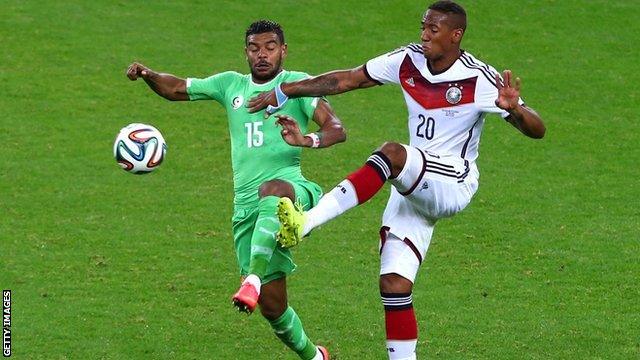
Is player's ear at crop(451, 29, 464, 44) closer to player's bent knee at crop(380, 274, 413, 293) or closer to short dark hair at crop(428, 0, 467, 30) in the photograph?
short dark hair at crop(428, 0, 467, 30)

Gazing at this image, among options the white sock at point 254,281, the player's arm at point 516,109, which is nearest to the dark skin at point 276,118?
the white sock at point 254,281

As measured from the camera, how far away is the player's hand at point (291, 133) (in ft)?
32.8

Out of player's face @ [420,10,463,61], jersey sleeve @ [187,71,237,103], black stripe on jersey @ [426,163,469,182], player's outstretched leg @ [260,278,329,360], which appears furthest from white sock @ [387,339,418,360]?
jersey sleeve @ [187,71,237,103]

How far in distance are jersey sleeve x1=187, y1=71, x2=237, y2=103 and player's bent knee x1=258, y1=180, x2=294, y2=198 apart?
1.19 m

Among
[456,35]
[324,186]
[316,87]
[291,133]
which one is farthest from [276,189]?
[324,186]

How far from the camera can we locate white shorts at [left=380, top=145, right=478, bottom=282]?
10.0 meters

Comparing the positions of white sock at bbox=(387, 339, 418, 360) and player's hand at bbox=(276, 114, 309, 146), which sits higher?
player's hand at bbox=(276, 114, 309, 146)

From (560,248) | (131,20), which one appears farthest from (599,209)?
(131,20)

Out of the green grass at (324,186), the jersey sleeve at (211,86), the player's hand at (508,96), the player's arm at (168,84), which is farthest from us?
the green grass at (324,186)

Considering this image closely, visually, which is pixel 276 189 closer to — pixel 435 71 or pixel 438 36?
pixel 435 71

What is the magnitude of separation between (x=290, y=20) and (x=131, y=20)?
268 centimetres

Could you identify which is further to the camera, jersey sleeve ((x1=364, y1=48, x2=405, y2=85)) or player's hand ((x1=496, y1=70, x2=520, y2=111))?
jersey sleeve ((x1=364, y1=48, x2=405, y2=85))

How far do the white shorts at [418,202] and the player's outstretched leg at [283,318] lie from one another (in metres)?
1.02

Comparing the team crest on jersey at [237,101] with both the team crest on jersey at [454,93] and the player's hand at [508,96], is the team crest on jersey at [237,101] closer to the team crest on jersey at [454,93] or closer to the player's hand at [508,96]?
the team crest on jersey at [454,93]
